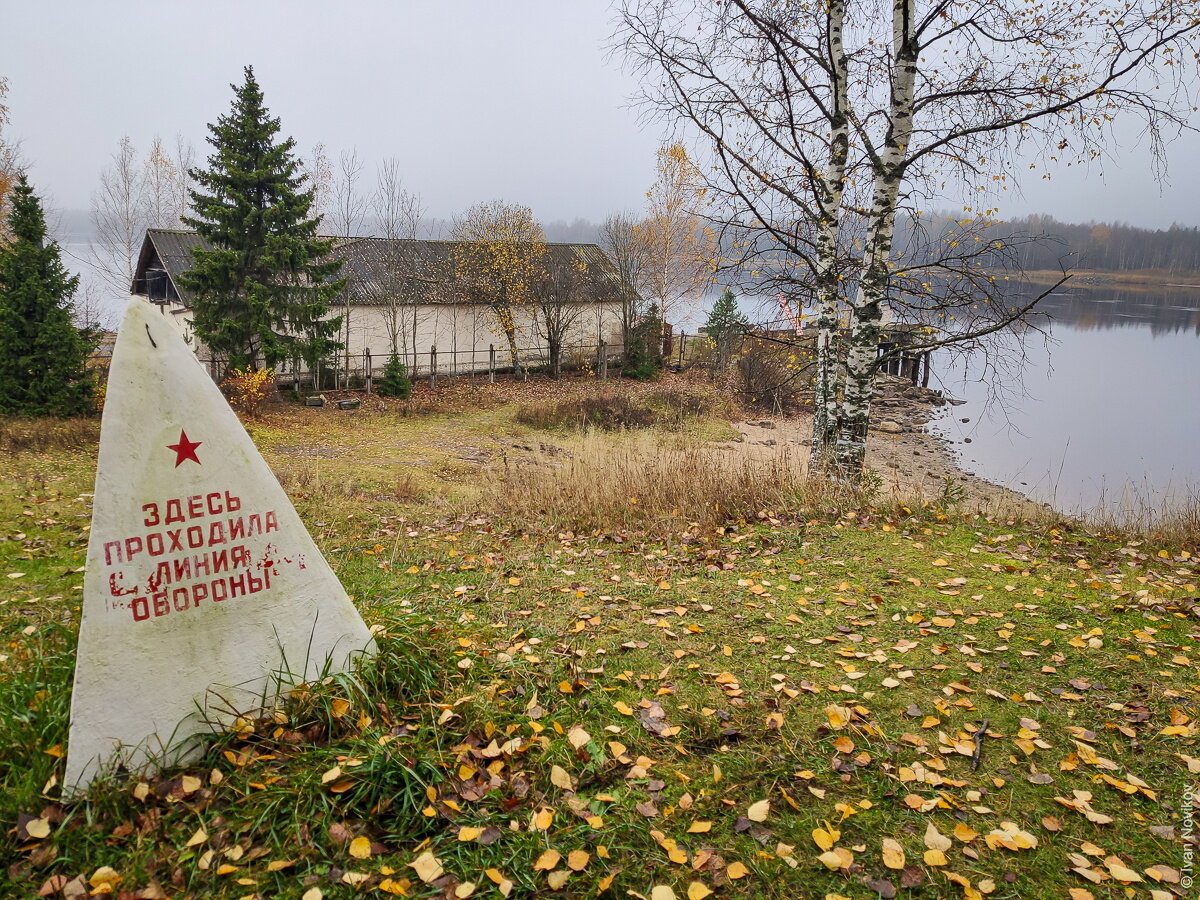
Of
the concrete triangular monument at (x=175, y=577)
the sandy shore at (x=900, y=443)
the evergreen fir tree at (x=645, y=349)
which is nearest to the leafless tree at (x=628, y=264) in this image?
the evergreen fir tree at (x=645, y=349)

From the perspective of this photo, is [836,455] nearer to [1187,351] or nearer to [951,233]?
[951,233]

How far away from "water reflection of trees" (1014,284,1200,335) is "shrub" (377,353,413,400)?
42.1 m

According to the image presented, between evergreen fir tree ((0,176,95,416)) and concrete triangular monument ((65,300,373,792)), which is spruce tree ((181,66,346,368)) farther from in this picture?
concrete triangular monument ((65,300,373,792))

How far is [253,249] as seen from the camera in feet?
77.8

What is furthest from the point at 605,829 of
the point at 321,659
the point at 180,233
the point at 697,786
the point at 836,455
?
the point at 180,233

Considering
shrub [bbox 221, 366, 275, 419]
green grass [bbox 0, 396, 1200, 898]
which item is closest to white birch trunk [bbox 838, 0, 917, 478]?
green grass [bbox 0, 396, 1200, 898]

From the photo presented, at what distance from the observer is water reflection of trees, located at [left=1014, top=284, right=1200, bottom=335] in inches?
2522

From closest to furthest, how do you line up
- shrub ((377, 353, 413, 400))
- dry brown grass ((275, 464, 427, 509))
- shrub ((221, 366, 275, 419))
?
dry brown grass ((275, 464, 427, 509)) < shrub ((221, 366, 275, 419)) < shrub ((377, 353, 413, 400))

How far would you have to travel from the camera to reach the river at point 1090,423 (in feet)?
50.5

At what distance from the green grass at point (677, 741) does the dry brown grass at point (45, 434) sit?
10.5 m

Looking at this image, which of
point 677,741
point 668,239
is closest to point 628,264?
point 668,239

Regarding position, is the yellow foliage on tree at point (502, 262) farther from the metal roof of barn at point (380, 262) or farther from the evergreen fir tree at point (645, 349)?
the evergreen fir tree at point (645, 349)

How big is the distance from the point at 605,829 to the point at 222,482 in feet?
8.57

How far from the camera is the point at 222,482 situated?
12.1ft
